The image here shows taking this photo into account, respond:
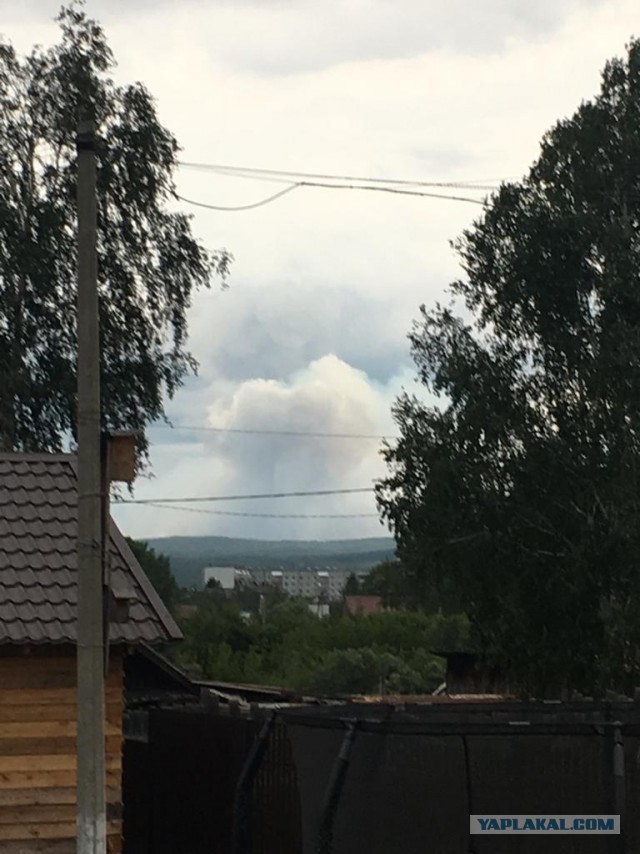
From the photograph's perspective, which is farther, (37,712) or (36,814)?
(37,712)

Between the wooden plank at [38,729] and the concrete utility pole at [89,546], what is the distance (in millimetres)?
4682

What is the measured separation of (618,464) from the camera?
111ft

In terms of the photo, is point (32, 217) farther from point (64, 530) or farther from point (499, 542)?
point (64, 530)

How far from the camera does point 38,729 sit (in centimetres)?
1497

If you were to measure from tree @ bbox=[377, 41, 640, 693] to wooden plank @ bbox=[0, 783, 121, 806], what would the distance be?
19.5m

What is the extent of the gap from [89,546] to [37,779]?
512 cm

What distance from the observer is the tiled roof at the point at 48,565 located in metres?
14.7

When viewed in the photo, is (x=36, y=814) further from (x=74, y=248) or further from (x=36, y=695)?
(x=74, y=248)

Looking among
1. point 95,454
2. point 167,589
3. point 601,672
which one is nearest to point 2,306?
point 601,672

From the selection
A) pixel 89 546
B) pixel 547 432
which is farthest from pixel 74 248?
pixel 89 546

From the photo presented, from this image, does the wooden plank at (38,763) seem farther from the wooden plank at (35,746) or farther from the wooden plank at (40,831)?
the wooden plank at (40,831)

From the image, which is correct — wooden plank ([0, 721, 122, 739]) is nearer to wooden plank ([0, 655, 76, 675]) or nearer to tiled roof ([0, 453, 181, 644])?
wooden plank ([0, 655, 76, 675])

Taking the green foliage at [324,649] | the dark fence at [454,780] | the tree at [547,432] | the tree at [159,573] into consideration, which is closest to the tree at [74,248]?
the tree at [547,432]

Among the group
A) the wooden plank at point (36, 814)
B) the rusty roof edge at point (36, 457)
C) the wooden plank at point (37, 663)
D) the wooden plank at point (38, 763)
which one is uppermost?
the rusty roof edge at point (36, 457)
